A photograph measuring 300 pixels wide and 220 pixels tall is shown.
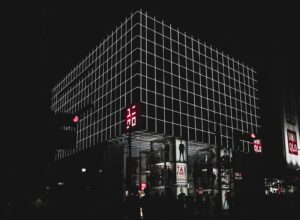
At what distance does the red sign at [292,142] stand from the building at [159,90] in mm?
14327

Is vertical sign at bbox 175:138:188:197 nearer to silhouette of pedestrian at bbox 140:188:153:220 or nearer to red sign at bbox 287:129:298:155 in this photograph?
silhouette of pedestrian at bbox 140:188:153:220

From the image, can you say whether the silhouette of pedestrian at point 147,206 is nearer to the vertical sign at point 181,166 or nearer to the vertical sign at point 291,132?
the vertical sign at point 181,166

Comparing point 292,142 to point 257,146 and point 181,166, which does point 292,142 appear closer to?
point 181,166

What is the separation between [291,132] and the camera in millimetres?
54094

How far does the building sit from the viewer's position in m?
30.6

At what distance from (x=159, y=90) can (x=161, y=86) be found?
520mm

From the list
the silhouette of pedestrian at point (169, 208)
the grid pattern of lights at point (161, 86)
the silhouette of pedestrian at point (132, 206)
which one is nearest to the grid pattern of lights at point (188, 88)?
the grid pattern of lights at point (161, 86)

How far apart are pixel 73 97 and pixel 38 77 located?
36809 mm

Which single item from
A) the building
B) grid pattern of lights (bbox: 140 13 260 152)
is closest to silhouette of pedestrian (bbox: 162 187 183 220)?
the building

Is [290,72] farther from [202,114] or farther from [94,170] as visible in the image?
[94,170]

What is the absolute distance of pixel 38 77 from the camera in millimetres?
6352

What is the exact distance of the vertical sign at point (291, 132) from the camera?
51969mm

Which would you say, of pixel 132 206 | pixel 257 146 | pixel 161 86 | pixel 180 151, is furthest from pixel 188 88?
pixel 132 206

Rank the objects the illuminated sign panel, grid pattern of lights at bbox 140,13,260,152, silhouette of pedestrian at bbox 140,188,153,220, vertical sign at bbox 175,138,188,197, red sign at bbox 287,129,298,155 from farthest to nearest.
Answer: red sign at bbox 287,129,298,155 → grid pattern of lights at bbox 140,13,260,152 → vertical sign at bbox 175,138,188,197 → the illuminated sign panel → silhouette of pedestrian at bbox 140,188,153,220
